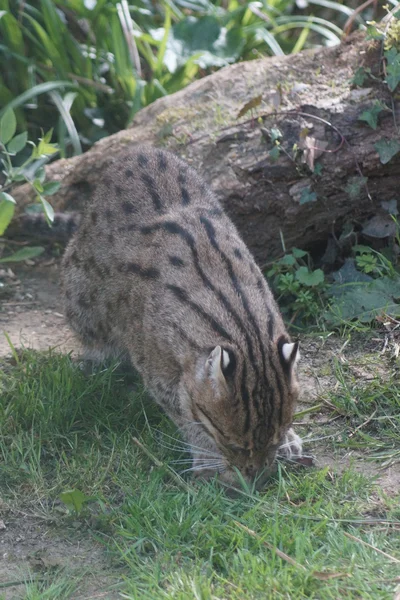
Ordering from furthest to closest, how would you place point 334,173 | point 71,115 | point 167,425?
point 71,115, point 334,173, point 167,425

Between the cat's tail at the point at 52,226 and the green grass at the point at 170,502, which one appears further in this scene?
the cat's tail at the point at 52,226

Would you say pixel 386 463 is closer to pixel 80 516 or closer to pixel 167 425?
pixel 167 425

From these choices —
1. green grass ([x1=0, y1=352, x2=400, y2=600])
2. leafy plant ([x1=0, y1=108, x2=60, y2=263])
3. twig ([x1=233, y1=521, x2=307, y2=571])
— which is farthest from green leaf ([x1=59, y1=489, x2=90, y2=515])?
leafy plant ([x1=0, y1=108, x2=60, y2=263])

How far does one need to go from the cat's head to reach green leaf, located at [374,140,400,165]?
210 cm

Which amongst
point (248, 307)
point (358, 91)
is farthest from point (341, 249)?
point (248, 307)

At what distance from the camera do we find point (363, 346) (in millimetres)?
5840

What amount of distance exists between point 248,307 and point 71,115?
15.0 ft

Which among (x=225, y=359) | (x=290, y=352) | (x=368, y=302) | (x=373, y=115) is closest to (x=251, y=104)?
(x=373, y=115)

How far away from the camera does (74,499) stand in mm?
4559

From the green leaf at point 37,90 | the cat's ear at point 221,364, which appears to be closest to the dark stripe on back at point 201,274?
the cat's ear at point 221,364

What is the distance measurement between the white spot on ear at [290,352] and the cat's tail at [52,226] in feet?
9.32

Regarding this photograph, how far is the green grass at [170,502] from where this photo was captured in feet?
12.9

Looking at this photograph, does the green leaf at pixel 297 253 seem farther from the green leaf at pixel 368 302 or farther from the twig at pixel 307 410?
the twig at pixel 307 410

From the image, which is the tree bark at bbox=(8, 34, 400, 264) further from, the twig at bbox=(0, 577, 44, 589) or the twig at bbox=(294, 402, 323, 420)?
the twig at bbox=(0, 577, 44, 589)
